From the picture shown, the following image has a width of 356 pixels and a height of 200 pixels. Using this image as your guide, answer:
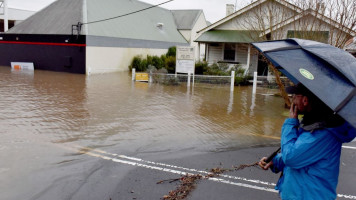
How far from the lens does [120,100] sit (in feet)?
42.5

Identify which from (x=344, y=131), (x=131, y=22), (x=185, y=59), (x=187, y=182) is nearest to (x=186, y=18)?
(x=131, y=22)

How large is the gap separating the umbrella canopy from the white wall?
68.8 ft

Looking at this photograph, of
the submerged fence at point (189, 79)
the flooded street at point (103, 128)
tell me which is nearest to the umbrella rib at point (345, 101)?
the flooded street at point (103, 128)

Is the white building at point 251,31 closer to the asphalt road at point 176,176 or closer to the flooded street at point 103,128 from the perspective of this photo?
the flooded street at point 103,128

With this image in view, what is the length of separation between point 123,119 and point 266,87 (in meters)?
10.2

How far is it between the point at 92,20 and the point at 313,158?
23940 mm

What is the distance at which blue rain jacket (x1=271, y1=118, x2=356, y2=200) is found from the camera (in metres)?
2.56

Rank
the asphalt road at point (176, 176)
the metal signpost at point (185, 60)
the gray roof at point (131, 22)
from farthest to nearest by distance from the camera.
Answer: the gray roof at point (131, 22) < the metal signpost at point (185, 60) < the asphalt road at point (176, 176)

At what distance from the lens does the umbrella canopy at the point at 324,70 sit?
91.6 inches

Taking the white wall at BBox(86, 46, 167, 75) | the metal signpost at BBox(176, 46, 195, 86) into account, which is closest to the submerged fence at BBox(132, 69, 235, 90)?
the metal signpost at BBox(176, 46, 195, 86)

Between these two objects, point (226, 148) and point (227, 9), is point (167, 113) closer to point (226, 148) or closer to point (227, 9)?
point (226, 148)

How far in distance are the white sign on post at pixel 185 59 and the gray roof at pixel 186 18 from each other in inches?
875

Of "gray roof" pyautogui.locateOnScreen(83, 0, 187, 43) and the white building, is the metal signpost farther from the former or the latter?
"gray roof" pyautogui.locateOnScreen(83, 0, 187, 43)

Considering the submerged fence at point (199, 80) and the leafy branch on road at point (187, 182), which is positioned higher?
the submerged fence at point (199, 80)
